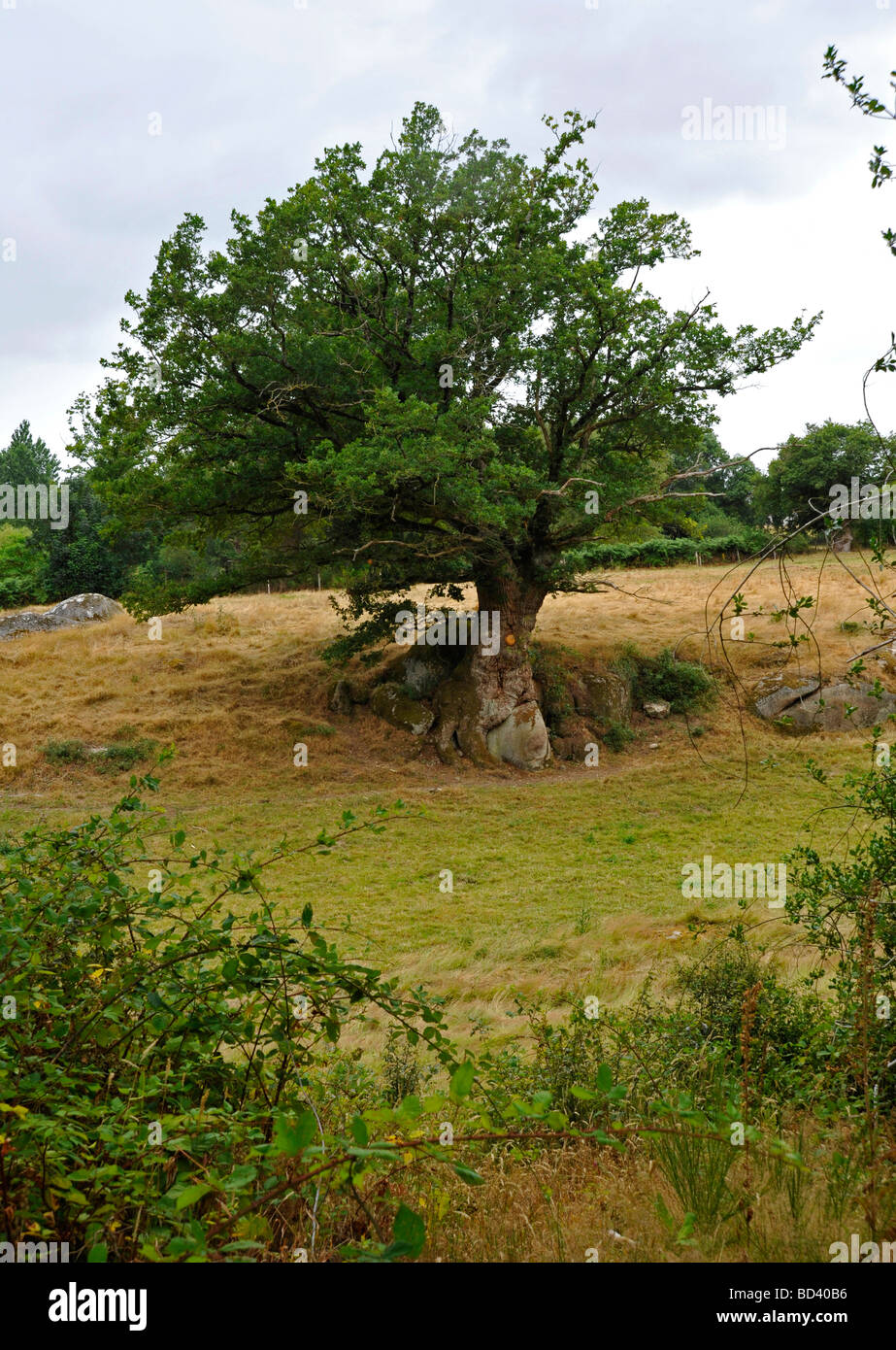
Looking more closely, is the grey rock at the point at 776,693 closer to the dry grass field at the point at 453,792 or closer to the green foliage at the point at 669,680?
the dry grass field at the point at 453,792

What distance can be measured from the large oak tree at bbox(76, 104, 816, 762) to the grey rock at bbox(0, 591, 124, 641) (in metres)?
12.5

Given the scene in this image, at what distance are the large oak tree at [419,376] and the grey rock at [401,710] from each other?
851 millimetres

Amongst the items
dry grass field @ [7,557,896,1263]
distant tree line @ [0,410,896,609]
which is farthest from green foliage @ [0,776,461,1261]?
distant tree line @ [0,410,896,609]

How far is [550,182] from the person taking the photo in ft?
65.0

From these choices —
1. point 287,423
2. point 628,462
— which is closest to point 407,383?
point 287,423

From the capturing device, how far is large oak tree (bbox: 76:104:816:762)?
709 inches

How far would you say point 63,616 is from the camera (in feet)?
104

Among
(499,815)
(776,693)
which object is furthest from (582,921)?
(776,693)

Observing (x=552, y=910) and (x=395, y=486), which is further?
(x=395, y=486)

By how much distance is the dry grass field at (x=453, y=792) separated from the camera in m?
10.9

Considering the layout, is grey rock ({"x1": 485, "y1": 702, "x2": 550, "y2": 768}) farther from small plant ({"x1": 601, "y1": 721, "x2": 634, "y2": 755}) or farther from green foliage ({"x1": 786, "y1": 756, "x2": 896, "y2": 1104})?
green foliage ({"x1": 786, "y1": 756, "x2": 896, "y2": 1104})

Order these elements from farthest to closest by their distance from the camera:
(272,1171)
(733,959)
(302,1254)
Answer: (733,959), (272,1171), (302,1254)
